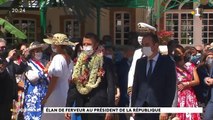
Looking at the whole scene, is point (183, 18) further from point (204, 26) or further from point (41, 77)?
point (41, 77)

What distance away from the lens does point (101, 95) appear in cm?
848

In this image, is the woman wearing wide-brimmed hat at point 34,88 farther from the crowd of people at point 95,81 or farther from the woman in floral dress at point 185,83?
the woman in floral dress at point 185,83

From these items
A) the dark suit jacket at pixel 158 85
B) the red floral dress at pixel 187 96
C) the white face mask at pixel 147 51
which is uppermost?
the white face mask at pixel 147 51

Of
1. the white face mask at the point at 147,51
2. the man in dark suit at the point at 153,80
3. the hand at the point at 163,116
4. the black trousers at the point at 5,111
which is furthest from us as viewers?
the black trousers at the point at 5,111

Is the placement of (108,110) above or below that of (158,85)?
below

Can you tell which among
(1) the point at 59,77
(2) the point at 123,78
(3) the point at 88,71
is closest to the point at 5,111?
(1) the point at 59,77

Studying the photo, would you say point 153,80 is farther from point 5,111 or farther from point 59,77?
point 5,111

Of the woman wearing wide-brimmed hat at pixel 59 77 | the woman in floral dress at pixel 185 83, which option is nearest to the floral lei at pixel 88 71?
the woman wearing wide-brimmed hat at pixel 59 77

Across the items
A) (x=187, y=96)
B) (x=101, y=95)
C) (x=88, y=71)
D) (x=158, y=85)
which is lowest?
(x=187, y=96)

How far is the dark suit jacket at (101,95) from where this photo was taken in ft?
27.7

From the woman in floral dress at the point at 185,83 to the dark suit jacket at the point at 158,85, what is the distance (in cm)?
252

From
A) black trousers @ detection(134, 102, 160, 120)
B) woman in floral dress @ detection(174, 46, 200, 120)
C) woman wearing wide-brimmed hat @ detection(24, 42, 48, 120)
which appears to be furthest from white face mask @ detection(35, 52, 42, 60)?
black trousers @ detection(134, 102, 160, 120)

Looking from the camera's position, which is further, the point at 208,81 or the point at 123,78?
the point at 123,78

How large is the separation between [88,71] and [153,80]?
1.06 m
